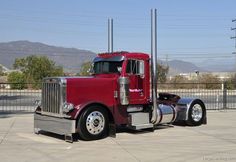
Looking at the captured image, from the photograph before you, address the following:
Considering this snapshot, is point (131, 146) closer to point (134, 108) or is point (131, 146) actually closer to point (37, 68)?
point (134, 108)

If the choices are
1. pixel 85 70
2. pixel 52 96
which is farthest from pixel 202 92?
pixel 52 96

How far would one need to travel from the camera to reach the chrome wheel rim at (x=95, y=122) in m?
12.2

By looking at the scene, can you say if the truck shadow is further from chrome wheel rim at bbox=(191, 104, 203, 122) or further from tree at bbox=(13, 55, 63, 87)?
tree at bbox=(13, 55, 63, 87)

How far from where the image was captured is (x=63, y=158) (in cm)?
978

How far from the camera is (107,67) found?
1385 centimetres

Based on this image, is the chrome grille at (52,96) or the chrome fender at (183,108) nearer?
the chrome grille at (52,96)

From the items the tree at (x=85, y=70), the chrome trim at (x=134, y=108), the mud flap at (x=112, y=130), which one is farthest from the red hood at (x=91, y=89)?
the tree at (x=85, y=70)

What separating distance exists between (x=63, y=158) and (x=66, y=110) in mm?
2451

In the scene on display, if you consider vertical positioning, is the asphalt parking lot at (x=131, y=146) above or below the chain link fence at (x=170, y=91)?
below

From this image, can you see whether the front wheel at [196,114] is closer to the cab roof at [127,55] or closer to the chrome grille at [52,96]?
the cab roof at [127,55]

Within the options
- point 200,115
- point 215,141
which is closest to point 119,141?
point 215,141

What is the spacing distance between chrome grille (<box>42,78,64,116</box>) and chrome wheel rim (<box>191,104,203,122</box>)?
507 centimetres

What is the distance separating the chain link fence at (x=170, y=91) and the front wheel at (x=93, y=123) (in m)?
9.66

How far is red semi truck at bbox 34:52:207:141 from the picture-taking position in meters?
12.2
